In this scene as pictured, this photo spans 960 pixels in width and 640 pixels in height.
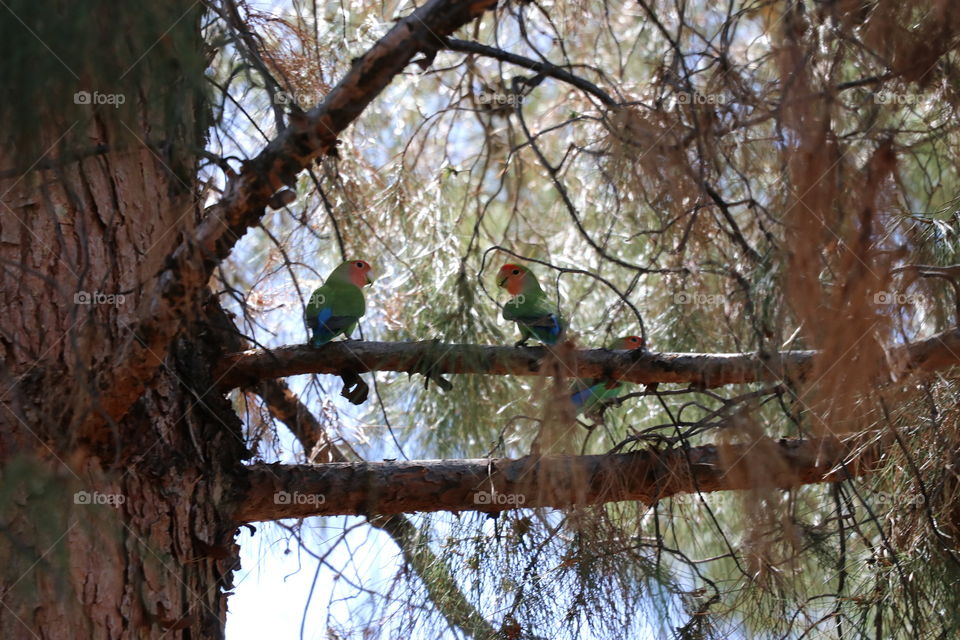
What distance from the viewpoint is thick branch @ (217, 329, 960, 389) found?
2.24 meters

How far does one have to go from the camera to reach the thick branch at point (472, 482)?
2234 millimetres

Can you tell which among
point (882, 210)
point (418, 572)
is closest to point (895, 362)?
point (882, 210)

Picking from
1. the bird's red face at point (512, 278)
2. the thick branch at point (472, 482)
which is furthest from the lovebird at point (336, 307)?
the thick branch at point (472, 482)

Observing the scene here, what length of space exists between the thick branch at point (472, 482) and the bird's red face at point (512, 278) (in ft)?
3.23

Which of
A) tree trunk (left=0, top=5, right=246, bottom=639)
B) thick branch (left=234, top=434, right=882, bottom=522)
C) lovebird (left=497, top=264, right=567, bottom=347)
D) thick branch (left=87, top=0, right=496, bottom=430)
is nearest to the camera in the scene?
thick branch (left=87, top=0, right=496, bottom=430)

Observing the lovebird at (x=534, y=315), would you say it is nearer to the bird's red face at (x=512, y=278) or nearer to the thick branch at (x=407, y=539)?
the bird's red face at (x=512, y=278)

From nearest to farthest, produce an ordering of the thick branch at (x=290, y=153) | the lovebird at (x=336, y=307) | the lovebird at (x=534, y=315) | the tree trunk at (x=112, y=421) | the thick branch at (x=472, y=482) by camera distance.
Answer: the thick branch at (x=290, y=153) → the tree trunk at (x=112, y=421) → the thick branch at (x=472, y=482) → the lovebird at (x=534, y=315) → the lovebird at (x=336, y=307)

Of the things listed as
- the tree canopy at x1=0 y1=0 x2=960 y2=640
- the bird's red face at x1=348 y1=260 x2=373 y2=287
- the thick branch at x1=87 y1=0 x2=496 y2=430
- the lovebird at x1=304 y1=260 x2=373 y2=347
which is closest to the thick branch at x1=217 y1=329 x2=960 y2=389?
the tree canopy at x1=0 y1=0 x2=960 y2=640

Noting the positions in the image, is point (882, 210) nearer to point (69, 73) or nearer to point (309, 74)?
point (69, 73)

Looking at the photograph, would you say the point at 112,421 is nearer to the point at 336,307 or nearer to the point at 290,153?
the point at 290,153

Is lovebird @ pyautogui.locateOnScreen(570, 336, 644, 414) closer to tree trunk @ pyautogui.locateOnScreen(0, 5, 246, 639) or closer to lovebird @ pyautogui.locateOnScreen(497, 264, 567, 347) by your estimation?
lovebird @ pyautogui.locateOnScreen(497, 264, 567, 347)

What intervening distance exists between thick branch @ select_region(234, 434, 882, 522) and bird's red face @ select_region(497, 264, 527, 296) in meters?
0.98

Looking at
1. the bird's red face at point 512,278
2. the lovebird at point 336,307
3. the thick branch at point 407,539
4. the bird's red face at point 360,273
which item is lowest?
the thick branch at point 407,539

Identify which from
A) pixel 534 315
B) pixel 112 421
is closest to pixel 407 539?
pixel 534 315
